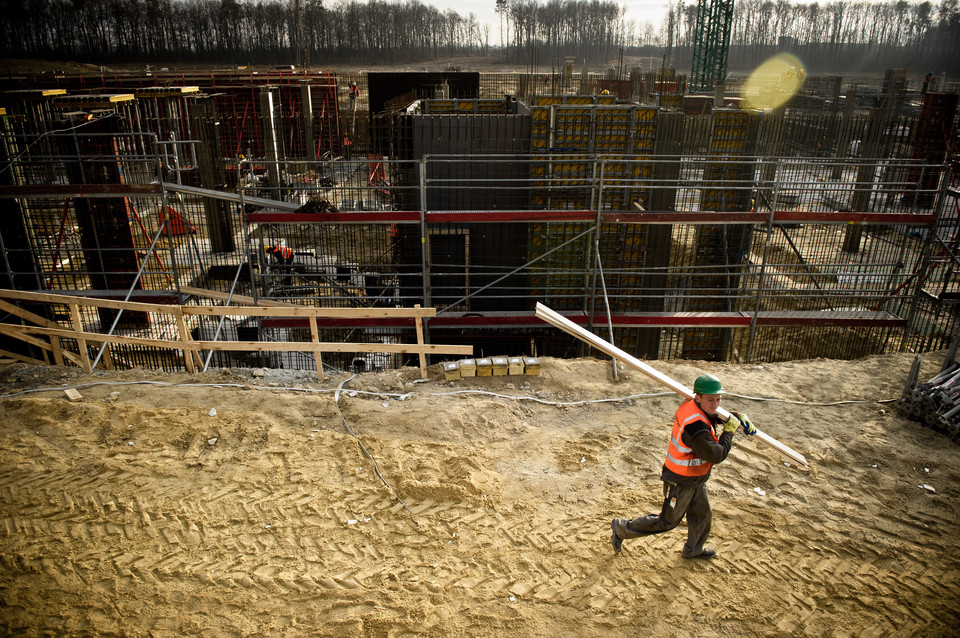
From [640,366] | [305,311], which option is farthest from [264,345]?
[640,366]

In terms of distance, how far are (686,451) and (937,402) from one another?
4.65m

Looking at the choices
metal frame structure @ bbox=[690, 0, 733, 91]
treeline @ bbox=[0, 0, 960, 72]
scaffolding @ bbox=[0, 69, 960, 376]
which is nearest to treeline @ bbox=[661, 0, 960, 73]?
treeline @ bbox=[0, 0, 960, 72]

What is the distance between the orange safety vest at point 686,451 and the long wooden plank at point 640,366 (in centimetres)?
29

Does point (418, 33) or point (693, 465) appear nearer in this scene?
point (693, 465)

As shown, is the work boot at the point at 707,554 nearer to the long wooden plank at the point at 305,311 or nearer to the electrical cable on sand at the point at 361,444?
the electrical cable on sand at the point at 361,444

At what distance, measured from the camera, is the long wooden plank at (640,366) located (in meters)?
5.29

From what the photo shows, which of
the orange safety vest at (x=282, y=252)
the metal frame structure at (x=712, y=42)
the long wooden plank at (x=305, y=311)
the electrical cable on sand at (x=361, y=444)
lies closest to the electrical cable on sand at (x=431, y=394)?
the electrical cable on sand at (x=361, y=444)

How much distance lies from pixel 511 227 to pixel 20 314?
26.7 feet

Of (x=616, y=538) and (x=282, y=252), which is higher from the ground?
(x=282, y=252)

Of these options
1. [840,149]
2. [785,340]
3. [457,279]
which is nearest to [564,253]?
[457,279]

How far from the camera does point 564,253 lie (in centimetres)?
1201

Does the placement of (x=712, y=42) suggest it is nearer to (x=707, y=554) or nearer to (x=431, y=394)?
(x=431, y=394)

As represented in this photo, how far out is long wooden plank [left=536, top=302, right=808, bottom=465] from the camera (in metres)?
5.29

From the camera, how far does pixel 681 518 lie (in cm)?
497
